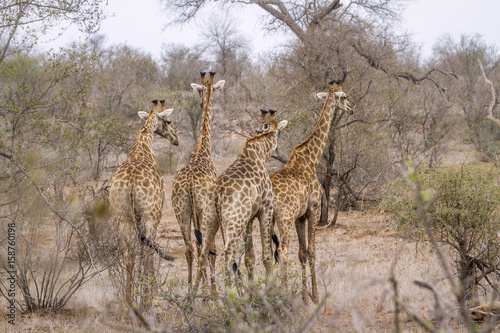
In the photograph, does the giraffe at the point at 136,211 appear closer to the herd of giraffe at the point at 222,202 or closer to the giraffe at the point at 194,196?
the herd of giraffe at the point at 222,202

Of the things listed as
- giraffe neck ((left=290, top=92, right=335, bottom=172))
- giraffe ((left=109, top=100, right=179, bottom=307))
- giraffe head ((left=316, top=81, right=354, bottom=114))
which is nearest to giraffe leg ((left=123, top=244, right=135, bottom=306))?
giraffe ((left=109, top=100, right=179, bottom=307))

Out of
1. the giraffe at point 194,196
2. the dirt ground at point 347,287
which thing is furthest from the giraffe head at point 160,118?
the dirt ground at point 347,287

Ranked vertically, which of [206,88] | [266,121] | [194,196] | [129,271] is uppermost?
[206,88]

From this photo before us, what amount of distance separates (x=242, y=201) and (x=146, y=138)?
1.92m

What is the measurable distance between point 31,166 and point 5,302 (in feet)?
6.42

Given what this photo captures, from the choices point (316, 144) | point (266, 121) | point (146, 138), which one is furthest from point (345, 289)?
point (146, 138)

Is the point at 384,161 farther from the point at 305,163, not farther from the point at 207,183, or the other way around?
the point at 207,183

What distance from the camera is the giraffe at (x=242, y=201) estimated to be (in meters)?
4.99

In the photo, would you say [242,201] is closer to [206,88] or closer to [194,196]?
[194,196]

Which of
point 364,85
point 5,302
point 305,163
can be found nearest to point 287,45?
point 364,85

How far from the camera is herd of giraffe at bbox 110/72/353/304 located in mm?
5047

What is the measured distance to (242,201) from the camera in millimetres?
5031

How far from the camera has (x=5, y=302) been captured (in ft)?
18.0

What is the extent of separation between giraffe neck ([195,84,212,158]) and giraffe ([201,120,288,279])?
915 millimetres
